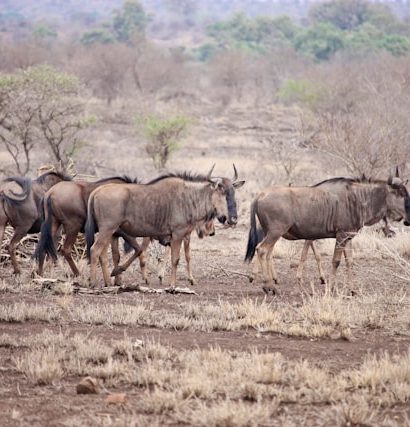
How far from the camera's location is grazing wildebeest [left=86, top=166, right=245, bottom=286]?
10594 mm

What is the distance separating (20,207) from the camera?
38.8ft

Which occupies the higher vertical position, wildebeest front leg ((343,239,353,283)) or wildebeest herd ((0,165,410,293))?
wildebeest herd ((0,165,410,293))

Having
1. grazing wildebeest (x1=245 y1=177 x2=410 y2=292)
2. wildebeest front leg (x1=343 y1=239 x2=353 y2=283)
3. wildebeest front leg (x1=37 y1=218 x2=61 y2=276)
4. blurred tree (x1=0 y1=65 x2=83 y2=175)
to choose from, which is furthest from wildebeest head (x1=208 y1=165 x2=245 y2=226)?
blurred tree (x1=0 y1=65 x2=83 y2=175)

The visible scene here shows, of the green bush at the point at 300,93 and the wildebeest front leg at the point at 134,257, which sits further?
the green bush at the point at 300,93

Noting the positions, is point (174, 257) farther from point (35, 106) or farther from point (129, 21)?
point (129, 21)

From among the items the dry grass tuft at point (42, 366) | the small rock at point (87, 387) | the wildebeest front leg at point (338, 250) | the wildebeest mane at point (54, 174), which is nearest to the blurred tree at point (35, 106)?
the wildebeest mane at point (54, 174)

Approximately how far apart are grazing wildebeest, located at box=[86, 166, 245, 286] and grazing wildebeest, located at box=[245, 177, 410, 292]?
1.63 ft

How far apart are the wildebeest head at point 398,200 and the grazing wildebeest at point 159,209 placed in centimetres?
191

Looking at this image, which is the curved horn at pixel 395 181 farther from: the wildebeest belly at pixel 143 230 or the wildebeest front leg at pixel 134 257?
the wildebeest front leg at pixel 134 257

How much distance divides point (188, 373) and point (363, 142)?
42.0ft

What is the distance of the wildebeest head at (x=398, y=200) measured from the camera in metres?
11.5

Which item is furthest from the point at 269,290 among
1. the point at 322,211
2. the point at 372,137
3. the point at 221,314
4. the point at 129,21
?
the point at 129,21

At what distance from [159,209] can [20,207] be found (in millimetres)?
2049

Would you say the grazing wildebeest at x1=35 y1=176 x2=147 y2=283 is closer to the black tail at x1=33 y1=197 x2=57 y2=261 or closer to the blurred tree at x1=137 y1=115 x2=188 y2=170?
the black tail at x1=33 y1=197 x2=57 y2=261
